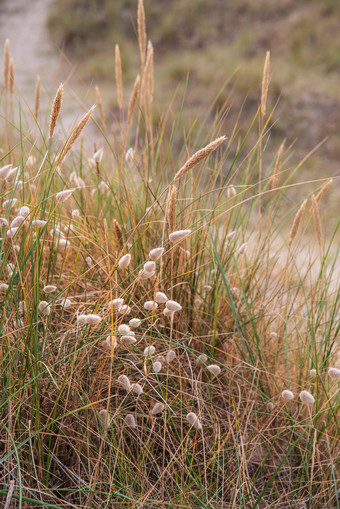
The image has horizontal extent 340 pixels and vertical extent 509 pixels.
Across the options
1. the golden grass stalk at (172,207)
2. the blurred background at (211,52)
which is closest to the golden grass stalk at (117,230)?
the golden grass stalk at (172,207)

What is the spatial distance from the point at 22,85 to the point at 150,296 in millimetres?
6943

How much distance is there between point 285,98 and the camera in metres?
7.21

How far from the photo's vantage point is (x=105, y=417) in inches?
35.9

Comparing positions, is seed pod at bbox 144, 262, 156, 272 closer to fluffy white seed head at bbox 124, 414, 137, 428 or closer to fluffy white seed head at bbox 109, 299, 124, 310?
fluffy white seed head at bbox 109, 299, 124, 310

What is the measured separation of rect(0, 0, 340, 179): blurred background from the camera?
702 centimetres

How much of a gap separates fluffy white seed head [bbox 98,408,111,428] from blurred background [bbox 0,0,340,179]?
599 centimetres

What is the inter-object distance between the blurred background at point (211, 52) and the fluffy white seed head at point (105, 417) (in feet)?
19.7

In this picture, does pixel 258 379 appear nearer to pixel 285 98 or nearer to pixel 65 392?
pixel 65 392

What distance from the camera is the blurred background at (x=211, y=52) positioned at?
702cm

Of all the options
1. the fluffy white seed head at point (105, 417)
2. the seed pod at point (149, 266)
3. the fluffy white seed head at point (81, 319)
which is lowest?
the fluffy white seed head at point (105, 417)

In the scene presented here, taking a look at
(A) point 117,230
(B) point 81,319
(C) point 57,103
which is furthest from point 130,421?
(C) point 57,103

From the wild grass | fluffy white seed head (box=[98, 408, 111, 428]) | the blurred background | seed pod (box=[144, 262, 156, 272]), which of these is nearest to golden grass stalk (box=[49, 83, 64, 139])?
the wild grass

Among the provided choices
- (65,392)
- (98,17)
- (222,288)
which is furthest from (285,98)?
(65,392)

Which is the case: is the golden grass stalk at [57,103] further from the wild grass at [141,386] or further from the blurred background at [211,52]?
the blurred background at [211,52]
